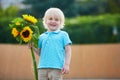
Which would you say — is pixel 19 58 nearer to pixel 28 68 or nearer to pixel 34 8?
pixel 28 68

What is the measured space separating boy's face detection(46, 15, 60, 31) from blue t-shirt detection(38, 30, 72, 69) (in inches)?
2.6

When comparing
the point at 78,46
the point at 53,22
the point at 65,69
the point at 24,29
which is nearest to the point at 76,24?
the point at 78,46

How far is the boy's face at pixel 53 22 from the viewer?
6277 mm

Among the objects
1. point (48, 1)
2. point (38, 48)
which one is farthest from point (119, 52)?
point (38, 48)

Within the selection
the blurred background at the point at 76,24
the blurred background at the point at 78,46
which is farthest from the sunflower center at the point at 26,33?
the blurred background at the point at 76,24

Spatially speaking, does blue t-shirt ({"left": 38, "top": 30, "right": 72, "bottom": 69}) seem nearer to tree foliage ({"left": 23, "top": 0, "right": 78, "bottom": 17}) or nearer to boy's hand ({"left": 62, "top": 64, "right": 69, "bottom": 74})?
boy's hand ({"left": 62, "top": 64, "right": 69, "bottom": 74})

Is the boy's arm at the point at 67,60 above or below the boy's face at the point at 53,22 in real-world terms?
below

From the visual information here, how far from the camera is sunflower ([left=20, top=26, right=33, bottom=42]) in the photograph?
613cm

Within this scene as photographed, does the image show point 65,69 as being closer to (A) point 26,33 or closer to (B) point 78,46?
(A) point 26,33

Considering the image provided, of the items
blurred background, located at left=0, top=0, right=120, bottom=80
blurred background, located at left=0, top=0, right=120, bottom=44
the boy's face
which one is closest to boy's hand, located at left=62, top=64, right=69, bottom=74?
the boy's face

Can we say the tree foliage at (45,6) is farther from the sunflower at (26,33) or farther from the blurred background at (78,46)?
the sunflower at (26,33)

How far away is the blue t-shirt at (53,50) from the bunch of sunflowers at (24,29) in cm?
18

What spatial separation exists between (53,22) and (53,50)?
1.14 feet

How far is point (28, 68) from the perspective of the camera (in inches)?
789
